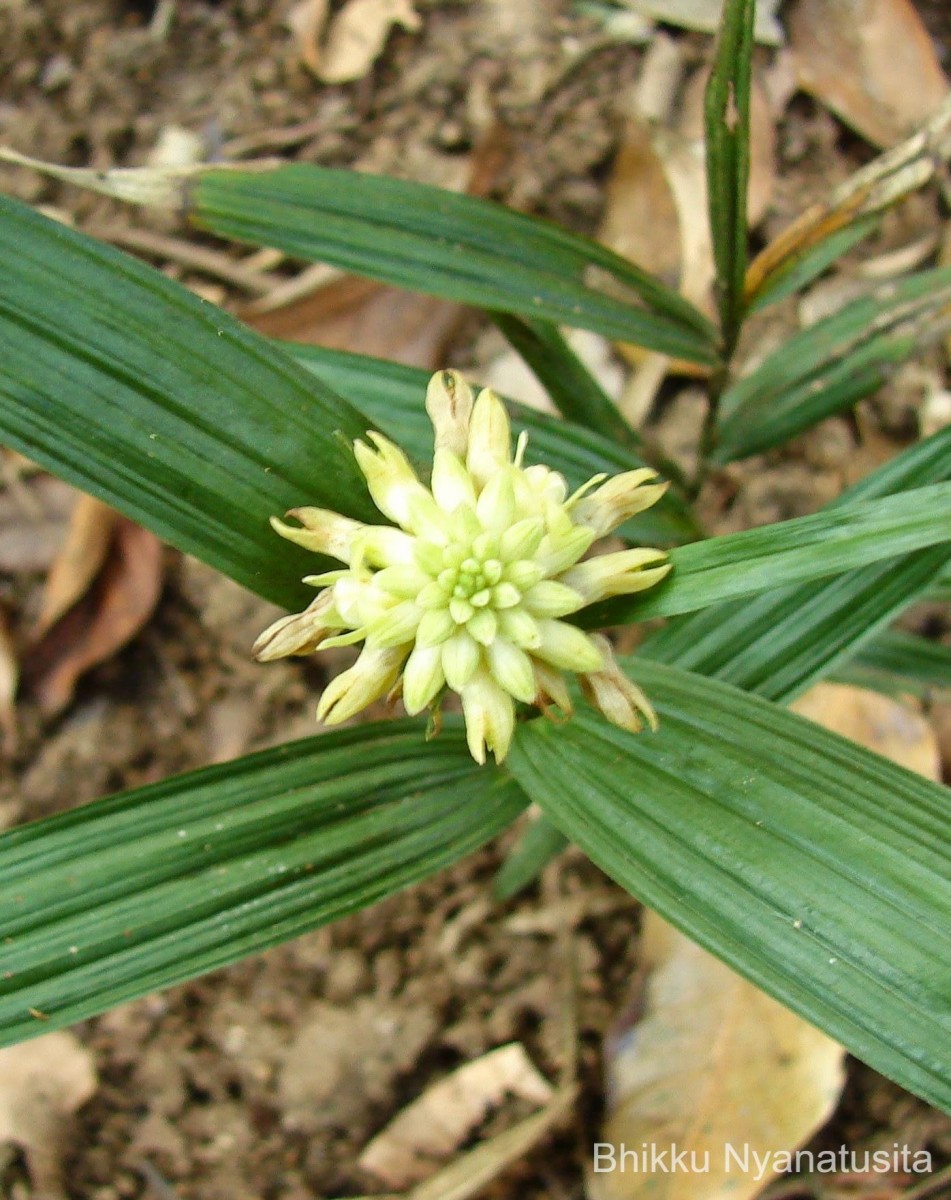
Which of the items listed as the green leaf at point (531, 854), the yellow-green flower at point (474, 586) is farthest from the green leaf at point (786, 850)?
the green leaf at point (531, 854)

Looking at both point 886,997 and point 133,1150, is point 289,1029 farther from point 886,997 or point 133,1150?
point 886,997

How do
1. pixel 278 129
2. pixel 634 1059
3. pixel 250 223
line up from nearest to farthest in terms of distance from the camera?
pixel 250 223, pixel 634 1059, pixel 278 129

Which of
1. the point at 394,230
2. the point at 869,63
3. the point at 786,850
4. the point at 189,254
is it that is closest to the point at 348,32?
the point at 189,254

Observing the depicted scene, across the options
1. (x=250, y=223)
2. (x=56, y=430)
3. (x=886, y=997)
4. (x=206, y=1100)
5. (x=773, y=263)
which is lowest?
(x=886, y=997)

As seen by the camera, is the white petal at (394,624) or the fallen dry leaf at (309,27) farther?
the fallen dry leaf at (309,27)

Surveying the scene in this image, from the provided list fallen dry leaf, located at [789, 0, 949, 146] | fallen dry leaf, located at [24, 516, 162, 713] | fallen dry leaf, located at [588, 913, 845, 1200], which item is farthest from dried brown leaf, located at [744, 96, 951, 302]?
fallen dry leaf, located at [24, 516, 162, 713]

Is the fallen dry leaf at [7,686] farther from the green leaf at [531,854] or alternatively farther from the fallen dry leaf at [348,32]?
the fallen dry leaf at [348,32]

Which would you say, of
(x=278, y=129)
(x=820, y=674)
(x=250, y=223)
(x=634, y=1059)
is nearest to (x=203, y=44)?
(x=278, y=129)
